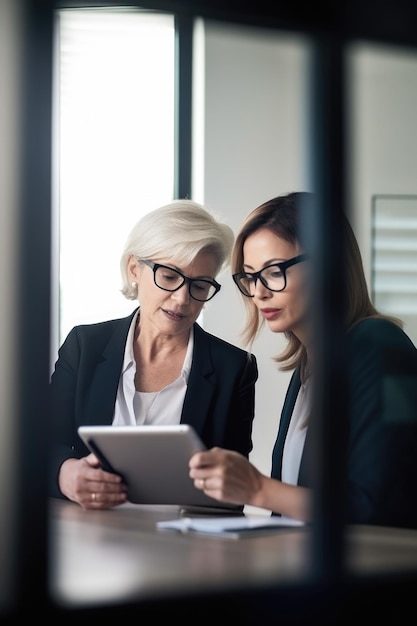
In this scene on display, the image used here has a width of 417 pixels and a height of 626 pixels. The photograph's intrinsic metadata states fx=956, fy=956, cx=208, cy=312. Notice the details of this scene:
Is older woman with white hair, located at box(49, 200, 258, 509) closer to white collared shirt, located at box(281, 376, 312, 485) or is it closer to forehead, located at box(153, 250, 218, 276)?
forehead, located at box(153, 250, 218, 276)

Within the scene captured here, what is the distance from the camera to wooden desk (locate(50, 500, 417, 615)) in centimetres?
140

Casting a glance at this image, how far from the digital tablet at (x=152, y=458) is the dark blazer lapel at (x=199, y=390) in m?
0.36

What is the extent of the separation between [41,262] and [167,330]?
171 cm

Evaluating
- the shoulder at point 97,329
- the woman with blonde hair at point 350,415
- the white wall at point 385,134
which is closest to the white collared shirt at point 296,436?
the woman with blonde hair at point 350,415

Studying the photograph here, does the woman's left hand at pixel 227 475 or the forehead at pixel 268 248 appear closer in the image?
the woman's left hand at pixel 227 475

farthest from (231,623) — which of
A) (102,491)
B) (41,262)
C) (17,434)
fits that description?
(102,491)

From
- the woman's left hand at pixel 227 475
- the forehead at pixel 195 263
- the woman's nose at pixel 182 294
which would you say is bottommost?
the woman's left hand at pixel 227 475

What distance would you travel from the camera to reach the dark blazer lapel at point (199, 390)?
2826mm

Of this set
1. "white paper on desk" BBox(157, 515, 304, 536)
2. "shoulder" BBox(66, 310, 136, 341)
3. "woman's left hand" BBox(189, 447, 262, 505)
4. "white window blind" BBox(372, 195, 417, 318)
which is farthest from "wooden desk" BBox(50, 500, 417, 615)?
"white window blind" BBox(372, 195, 417, 318)

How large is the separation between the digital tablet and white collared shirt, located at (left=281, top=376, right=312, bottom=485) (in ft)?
0.72

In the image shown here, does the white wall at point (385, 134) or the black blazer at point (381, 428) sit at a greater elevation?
the white wall at point (385, 134)

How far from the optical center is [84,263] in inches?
171

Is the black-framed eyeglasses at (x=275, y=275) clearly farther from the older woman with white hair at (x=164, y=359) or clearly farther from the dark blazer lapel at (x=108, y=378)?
the dark blazer lapel at (x=108, y=378)

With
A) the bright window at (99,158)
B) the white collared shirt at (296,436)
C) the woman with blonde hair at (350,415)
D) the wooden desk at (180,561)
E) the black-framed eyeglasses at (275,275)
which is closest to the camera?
the wooden desk at (180,561)
